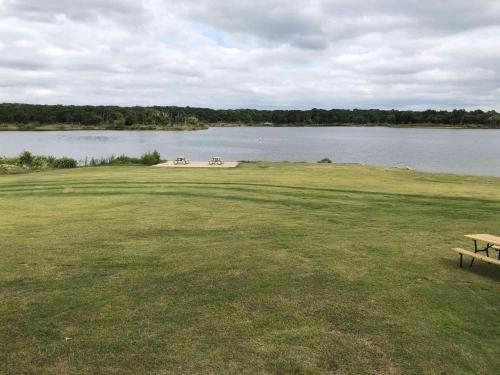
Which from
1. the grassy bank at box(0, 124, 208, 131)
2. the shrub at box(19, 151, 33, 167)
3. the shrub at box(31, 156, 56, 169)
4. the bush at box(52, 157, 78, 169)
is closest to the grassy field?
the shrub at box(31, 156, 56, 169)

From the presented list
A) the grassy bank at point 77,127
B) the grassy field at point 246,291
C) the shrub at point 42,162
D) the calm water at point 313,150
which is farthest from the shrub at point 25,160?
the grassy bank at point 77,127

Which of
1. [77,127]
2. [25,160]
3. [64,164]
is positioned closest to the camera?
[64,164]

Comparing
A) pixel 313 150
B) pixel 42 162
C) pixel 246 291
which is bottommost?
pixel 313 150

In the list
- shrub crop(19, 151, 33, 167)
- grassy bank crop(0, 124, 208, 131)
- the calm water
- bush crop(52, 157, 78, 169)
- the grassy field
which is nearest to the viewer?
the grassy field

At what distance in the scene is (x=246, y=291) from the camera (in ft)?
24.5

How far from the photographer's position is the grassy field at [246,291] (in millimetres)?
5512

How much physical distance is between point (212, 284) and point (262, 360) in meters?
2.54

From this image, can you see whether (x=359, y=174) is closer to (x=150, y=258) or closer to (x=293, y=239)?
(x=293, y=239)

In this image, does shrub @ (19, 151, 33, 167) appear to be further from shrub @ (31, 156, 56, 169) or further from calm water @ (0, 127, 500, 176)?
calm water @ (0, 127, 500, 176)

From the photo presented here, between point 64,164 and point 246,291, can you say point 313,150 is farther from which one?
point 246,291

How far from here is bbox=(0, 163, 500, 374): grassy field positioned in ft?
18.1

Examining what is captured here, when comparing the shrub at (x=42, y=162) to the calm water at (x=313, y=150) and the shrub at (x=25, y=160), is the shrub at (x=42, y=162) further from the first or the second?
the calm water at (x=313, y=150)

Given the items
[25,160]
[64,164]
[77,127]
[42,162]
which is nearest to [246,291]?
[64,164]

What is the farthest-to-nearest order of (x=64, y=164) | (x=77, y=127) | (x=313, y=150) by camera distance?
(x=77, y=127), (x=313, y=150), (x=64, y=164)
